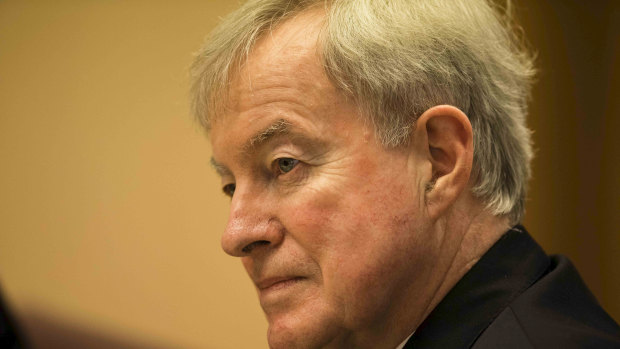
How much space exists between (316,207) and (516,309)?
0.45 metres

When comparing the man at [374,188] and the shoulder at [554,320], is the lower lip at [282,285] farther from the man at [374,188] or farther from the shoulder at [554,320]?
the shoulder at [554,320]

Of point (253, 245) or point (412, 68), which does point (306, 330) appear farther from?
point (412, 68)

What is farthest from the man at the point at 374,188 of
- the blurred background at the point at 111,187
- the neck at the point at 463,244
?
the blurred background at the point at 111,187

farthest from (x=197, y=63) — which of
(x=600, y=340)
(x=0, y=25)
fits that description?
(x=0, y=25)

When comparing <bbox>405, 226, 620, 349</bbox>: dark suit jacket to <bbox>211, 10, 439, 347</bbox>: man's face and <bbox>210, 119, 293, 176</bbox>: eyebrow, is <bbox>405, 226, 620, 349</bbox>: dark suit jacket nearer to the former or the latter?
<bbox>211, 10, 439, 347</bbox>: man's face

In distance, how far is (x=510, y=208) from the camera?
154cm

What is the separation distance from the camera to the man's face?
1356mm

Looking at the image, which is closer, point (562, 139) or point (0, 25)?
point (562, 139)

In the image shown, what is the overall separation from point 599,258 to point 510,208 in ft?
3.50

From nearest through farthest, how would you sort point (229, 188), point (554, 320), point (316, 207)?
point (554, 320) < point (316, 207) < point (229, 188)

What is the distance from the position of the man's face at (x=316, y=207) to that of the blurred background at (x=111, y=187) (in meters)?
1.42

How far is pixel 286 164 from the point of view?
56.1 inches

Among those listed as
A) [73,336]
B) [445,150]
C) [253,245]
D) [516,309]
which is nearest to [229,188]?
[253,245]

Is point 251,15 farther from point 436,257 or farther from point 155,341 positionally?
point 155,341
